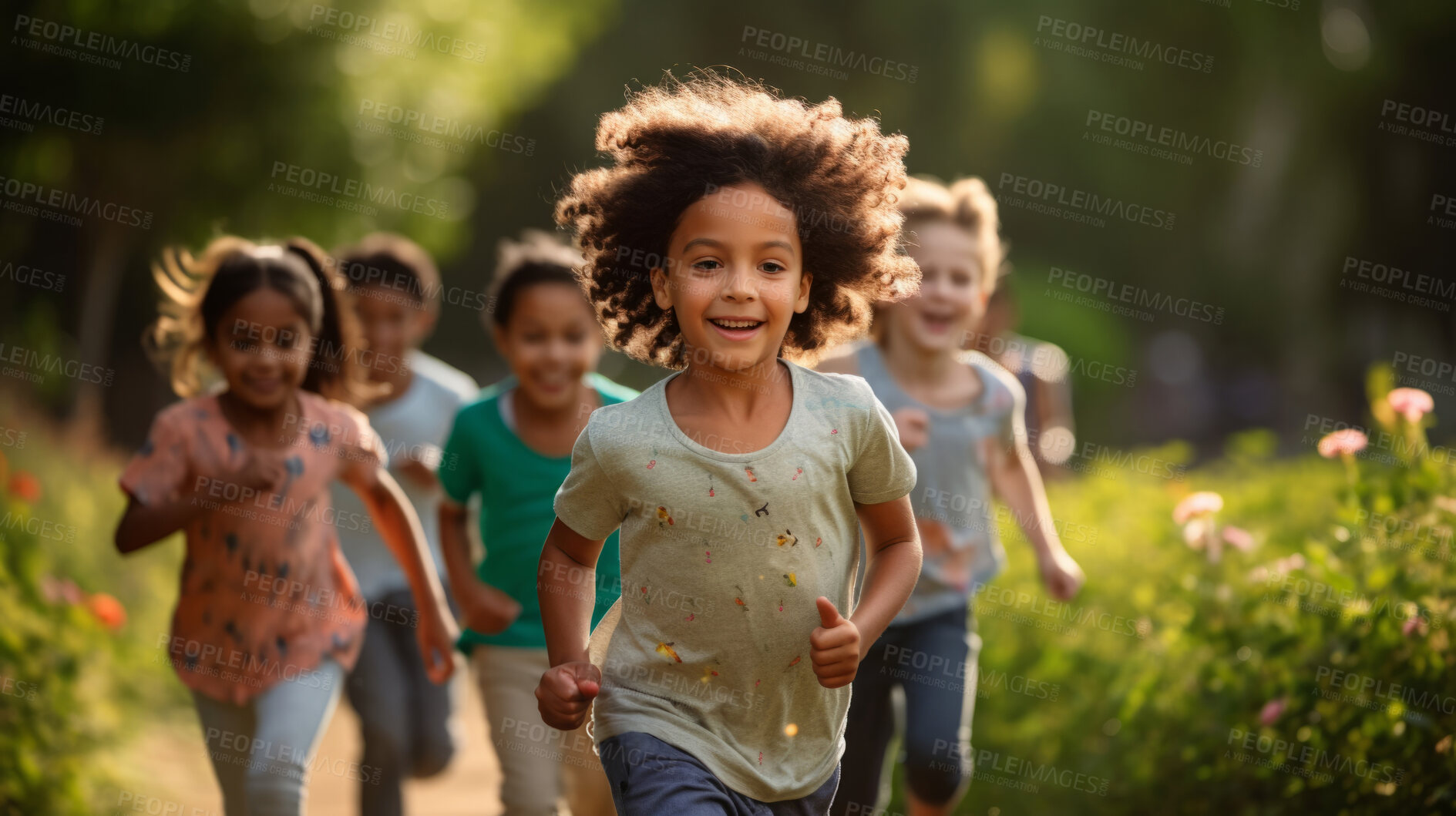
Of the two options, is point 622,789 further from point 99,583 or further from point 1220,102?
point 1220,102

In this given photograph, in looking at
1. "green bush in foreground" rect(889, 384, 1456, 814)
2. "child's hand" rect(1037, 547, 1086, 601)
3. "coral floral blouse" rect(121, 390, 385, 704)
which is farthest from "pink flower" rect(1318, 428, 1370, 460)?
"coral floral blouse" rect(121, 390, 385, 704)

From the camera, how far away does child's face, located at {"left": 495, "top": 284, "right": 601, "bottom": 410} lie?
14.9ft

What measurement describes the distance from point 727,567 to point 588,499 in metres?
0.34

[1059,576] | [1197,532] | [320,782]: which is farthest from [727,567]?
[320,782]

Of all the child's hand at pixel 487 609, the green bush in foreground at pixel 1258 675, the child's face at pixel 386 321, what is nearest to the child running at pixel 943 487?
the green bush in foreground at pixel 1258 675

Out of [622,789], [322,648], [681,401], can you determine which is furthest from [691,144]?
[322,648]

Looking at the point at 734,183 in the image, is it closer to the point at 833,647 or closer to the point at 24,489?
the point at 833,647

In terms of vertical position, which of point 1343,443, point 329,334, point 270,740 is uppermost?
point 1343,443

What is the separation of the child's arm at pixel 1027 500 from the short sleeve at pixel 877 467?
1940 mm

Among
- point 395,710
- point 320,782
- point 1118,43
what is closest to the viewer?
point 395,710

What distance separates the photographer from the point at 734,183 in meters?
2.95

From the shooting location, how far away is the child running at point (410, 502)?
201 inches

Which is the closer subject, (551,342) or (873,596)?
(873,596)

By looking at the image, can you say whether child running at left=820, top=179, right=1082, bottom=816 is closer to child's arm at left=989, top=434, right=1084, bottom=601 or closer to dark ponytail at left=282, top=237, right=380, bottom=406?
child's arm at left=989, top=434, right=1084, bottom=601
